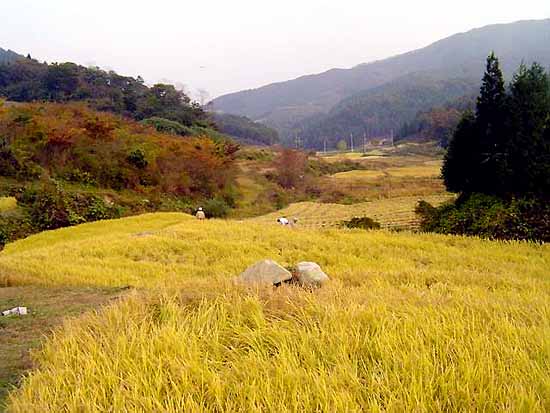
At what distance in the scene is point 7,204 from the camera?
18422 millimetres

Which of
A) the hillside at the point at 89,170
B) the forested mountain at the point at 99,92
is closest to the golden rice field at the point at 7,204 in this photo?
the hillside at the point at 89,170

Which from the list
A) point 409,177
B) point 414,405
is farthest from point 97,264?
point 409,177

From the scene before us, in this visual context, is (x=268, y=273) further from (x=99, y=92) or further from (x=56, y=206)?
(x=99, y=92)

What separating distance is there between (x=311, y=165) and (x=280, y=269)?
48064mm

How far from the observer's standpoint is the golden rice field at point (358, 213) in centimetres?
2411

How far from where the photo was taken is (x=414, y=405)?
214 cm

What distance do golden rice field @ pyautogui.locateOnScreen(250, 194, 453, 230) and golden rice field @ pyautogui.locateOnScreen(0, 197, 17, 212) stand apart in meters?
11.7

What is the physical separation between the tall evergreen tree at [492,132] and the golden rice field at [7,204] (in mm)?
19125

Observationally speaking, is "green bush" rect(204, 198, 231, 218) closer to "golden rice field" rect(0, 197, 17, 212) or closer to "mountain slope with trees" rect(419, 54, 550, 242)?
"golden rice field" rect(0, 197, 17, 212)

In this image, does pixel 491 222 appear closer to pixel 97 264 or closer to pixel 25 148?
pixel 97 264

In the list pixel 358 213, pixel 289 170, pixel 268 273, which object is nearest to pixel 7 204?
pixel 268 273

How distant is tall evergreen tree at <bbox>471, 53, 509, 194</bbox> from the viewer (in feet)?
54.1

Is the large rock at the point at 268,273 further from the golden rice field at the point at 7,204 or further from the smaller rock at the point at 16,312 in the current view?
the golden rice field at the point at 7,204

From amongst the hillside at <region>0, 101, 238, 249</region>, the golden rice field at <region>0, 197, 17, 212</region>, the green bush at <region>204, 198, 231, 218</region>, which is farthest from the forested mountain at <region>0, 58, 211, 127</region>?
the golden rice field at <region>0, 197, 17, 212</region>
